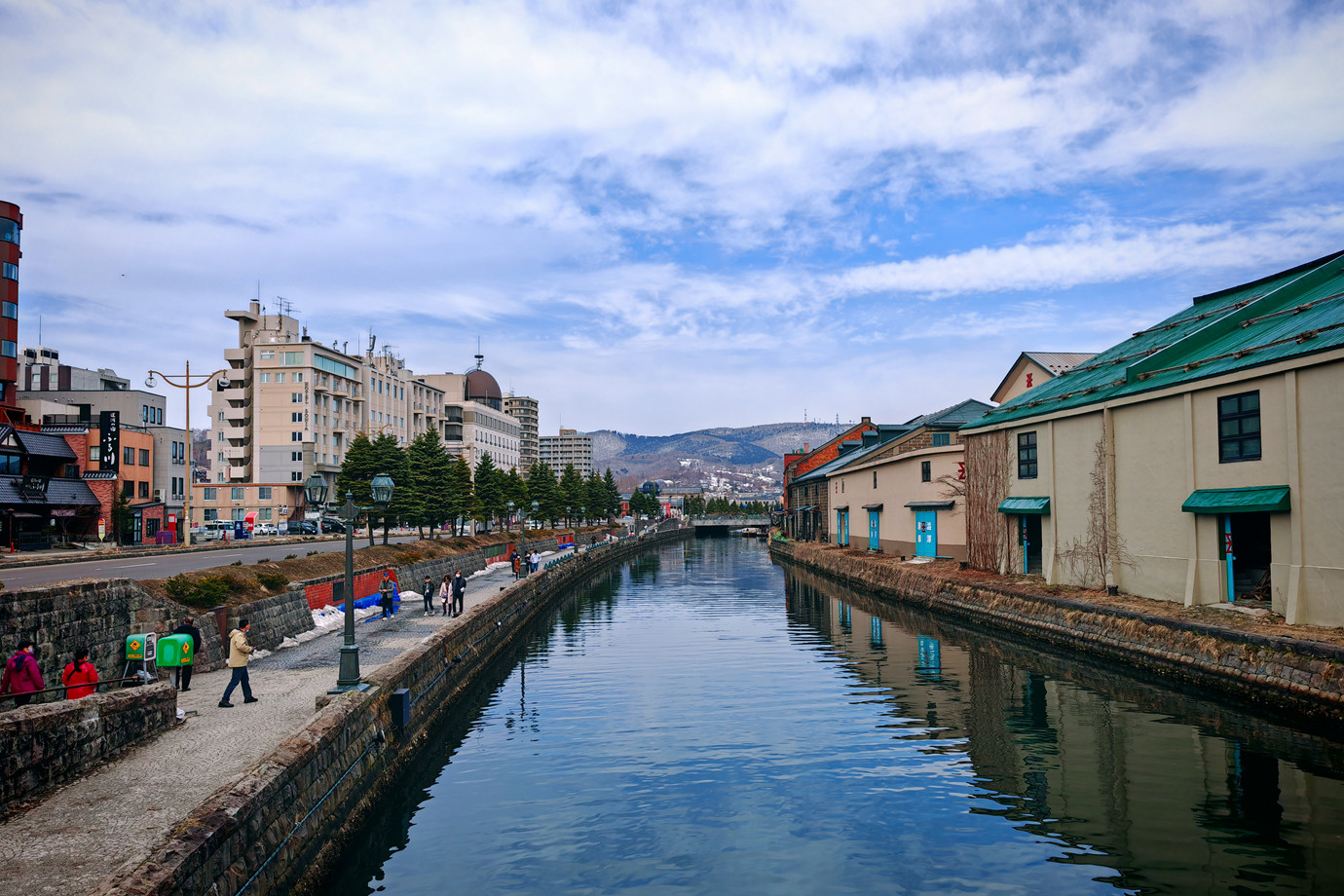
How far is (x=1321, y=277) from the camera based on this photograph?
96.3 feet

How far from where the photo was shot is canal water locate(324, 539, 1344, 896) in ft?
44.3

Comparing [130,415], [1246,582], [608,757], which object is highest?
[130,415]

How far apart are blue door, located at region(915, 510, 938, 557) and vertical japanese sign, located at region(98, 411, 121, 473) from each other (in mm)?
63076

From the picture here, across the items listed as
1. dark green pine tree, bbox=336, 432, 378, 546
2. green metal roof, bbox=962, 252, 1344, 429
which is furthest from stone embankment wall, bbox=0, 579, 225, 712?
dark green pine tree, bbox=336, 432, 378, 546

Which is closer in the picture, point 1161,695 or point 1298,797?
point 1298,797

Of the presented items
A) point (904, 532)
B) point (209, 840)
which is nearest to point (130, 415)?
point (904, 532)

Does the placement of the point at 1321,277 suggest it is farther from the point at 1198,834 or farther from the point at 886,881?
the point at 886,881

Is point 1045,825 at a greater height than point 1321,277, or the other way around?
point 1321,277

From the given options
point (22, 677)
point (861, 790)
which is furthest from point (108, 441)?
point (861, 790)

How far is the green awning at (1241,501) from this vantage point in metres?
24.1

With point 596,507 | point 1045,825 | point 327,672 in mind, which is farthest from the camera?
point 596,507

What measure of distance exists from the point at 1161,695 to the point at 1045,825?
11.2 metres

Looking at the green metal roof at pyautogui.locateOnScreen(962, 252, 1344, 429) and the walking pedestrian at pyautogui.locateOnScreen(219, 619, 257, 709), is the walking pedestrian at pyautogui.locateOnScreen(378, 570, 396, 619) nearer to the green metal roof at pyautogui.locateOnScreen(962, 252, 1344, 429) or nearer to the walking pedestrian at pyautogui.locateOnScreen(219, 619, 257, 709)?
the walking pedestrian at pyautogui.locateOnScreen(219, 619, 257, 709)

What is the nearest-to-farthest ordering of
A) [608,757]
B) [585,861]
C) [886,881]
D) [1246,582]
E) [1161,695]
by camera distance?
[886,881] < [585,861] < [608,757] < [1161,695] < [1246,582]
